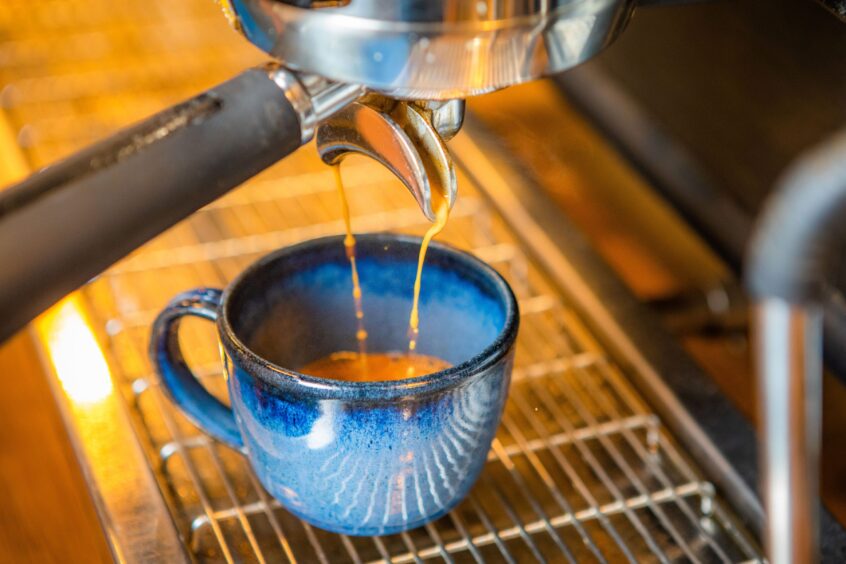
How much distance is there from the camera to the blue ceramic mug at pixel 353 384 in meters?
0.39

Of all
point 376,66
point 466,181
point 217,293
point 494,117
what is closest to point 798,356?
point 376,66

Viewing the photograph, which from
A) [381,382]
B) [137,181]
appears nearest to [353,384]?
[381,382]

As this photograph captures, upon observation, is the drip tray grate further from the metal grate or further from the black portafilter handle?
the black portafilter handle

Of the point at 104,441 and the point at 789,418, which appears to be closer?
the point at 789,418

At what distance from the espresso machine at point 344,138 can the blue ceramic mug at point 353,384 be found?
0.22 ft

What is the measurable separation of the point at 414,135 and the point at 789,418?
181mm

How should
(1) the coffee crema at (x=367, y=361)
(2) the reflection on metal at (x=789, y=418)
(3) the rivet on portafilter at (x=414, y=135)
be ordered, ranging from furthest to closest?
(1) the coffee crema at (x=367, y=361)
(3) the rivet on portafilter at (x=414, y=135)
(2) the reflection on metal at (x=789, y=418)

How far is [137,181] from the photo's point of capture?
0.30 metres

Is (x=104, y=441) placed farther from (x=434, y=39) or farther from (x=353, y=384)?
(x=434, y=39)

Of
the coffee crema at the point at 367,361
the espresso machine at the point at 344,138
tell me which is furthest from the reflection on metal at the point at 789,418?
the coffee crema at the point at 367,361

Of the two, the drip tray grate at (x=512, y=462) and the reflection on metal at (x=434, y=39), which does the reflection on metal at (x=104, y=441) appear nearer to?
the drip tray grate at (x=512, y=462)

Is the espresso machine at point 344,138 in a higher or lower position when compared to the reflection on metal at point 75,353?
higher

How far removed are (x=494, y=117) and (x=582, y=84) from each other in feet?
0.27

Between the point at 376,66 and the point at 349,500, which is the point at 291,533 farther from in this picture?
the point at 376,66
